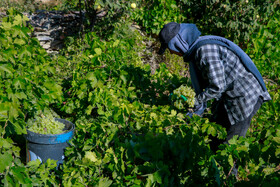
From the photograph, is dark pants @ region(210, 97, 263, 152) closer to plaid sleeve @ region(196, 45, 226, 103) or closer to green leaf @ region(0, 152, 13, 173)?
plaid sleeve @ region(196, 45, 226, 103)

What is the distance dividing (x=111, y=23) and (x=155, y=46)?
1.09 meters

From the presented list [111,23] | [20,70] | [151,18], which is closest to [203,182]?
[20,70]

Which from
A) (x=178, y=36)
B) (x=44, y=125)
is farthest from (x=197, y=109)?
(x=44, y=125)

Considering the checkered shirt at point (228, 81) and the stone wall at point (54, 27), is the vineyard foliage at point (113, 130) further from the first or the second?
the stone wall at point (54, 27)

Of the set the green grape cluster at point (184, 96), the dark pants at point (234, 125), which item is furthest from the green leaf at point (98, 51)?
the dark pants at point (234, 125)

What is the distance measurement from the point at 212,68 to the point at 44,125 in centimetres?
172

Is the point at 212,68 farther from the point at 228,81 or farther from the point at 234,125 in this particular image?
the point at 234,125

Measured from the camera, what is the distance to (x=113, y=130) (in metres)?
2.27

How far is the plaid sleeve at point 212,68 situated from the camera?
2.40m

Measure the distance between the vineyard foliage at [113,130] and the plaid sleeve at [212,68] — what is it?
0.32m

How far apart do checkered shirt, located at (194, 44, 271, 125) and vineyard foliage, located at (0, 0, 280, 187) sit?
277mm

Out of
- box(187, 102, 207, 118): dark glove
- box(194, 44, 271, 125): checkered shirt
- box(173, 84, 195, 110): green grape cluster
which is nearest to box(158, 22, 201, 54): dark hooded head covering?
box(194, 44, 271, 125): checkered shirt

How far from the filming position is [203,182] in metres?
1.87

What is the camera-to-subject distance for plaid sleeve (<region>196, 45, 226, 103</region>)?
2400 mm
